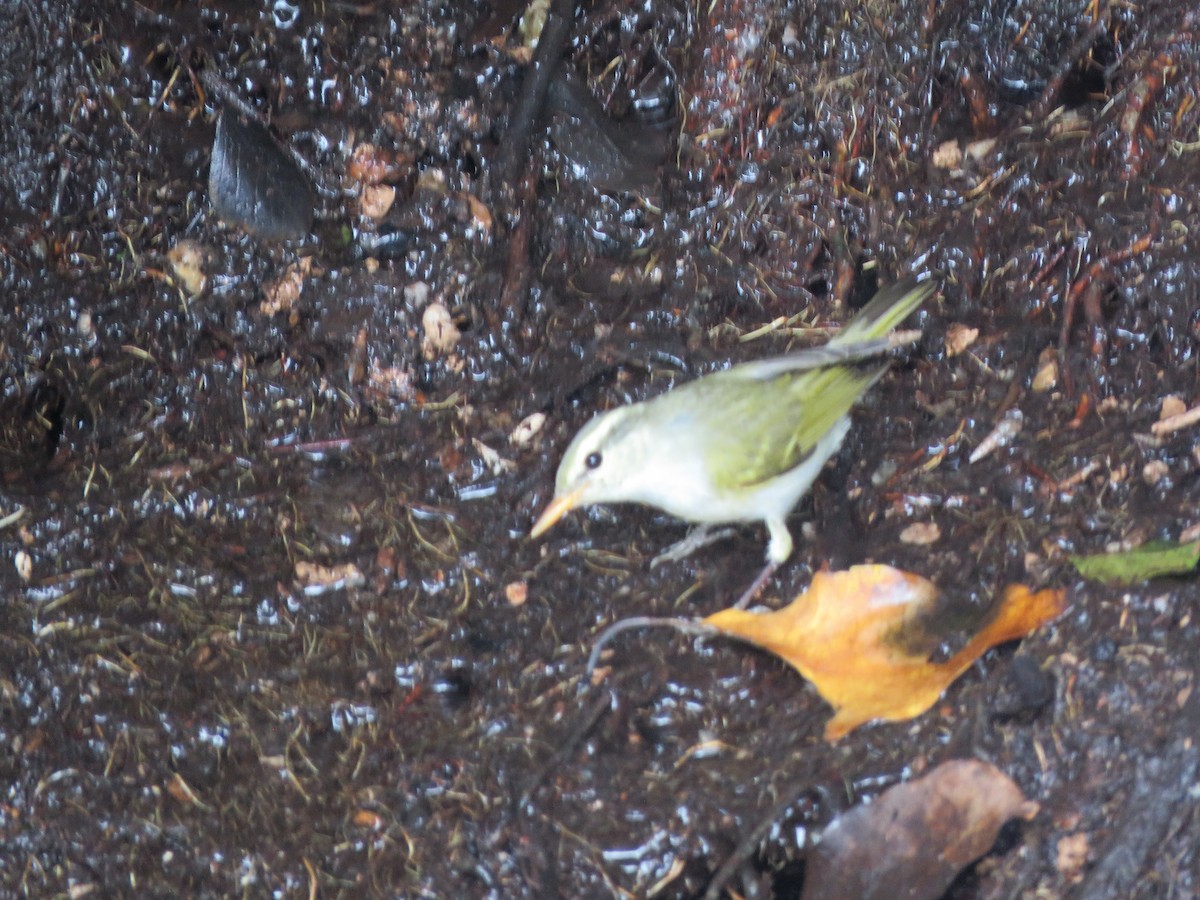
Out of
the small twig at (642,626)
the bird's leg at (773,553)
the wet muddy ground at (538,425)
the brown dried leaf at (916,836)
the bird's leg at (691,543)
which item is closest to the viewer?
the brown dried leaf at (916,836)

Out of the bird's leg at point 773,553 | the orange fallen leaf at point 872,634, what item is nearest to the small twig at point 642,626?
the orange fallen leaf at point 872,634

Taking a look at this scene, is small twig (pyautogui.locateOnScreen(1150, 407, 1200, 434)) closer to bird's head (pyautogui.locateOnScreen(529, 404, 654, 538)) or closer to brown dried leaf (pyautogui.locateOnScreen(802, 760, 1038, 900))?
brown dried leaf (pyautogui.locateOnScreen(802, 760, 1038, 900))

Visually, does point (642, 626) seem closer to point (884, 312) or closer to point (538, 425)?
point (538, 425)

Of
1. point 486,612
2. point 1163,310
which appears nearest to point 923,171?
point 1163,310

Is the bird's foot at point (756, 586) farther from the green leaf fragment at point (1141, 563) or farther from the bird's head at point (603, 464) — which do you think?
the green leaf fragment at point (1141, 563)

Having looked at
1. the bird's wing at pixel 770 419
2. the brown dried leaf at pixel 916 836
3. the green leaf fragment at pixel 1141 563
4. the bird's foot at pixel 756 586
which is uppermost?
the bird's wing at pixel 770 419

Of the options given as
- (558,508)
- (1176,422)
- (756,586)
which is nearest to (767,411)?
(756,586)

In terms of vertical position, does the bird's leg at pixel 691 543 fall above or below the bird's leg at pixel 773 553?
above
